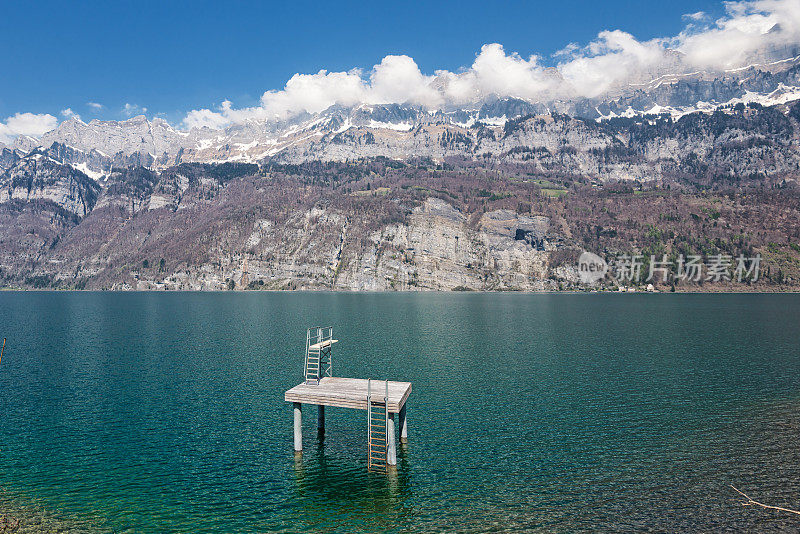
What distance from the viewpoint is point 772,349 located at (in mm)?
83625

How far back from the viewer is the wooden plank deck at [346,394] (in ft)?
120

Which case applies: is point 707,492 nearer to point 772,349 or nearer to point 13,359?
point 772,349

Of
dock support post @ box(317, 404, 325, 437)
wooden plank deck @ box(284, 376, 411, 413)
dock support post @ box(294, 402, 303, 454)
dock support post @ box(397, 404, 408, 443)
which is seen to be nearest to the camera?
wooden plank deck @ box(284, 376, 411, 413)

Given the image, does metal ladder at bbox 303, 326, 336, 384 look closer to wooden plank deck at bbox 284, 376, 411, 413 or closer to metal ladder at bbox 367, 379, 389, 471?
wooden plank deck at bbox 284, 376, 411, 413

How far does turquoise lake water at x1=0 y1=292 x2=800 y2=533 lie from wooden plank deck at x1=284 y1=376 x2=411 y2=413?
4407mm

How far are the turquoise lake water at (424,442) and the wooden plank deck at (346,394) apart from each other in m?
4.41

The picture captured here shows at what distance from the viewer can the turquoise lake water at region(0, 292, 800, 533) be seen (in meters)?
28.4

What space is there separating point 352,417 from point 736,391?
46.5 m

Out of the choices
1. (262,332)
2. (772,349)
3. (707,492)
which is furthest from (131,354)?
(772,349)

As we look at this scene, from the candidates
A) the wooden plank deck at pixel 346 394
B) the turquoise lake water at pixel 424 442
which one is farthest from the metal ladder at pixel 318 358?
the turquoise lake water at pixel 424 442

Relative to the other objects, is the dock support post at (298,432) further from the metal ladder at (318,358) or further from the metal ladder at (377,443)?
the metal ladder at (377,443)

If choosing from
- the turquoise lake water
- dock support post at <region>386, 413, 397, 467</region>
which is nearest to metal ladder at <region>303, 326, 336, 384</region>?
the turquoise lake water

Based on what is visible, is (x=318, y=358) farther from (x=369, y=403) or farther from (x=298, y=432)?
(x=369, y=403)

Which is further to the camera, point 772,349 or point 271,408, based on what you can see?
point 772,349
